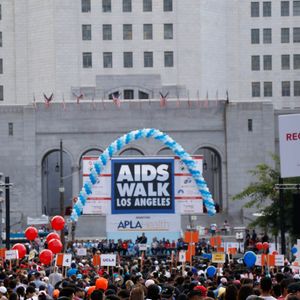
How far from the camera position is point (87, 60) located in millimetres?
105375

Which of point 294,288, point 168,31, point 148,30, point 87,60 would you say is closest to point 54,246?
point 294,288

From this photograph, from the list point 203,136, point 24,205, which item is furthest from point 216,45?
point 24,205

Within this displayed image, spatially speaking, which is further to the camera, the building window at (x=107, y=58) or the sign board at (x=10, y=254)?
the building window at (x=107, y=58)

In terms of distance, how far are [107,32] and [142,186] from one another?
133 ft

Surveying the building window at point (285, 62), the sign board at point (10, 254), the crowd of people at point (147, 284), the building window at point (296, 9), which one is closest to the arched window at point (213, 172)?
the building window at point (285, 62)

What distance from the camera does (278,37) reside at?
11144cm

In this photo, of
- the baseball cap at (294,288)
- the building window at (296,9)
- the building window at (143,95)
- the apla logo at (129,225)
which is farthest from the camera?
the building window at (296,9)

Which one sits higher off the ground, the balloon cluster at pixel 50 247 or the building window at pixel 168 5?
the building window at pixel 168 5

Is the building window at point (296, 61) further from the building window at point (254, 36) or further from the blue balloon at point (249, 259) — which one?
the blue balloon at point (249, 259)

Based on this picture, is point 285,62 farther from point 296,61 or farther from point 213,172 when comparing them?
point 213,172

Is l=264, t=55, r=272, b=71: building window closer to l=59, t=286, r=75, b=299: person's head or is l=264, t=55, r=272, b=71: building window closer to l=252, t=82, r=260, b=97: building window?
Result: l=252, t=82, r=260, b=97: building window

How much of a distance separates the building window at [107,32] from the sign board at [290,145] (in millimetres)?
74972

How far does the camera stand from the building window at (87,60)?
4149 inches

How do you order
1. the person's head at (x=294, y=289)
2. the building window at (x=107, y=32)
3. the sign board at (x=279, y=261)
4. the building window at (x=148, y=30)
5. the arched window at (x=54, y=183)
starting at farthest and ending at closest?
the arched window at (x=54, y=183) → the building window at (x=148, y=30) → the building window at (x=107, y=32) → the sign board at (x=279, y=261) → the person's head at (x=294, y=289)
